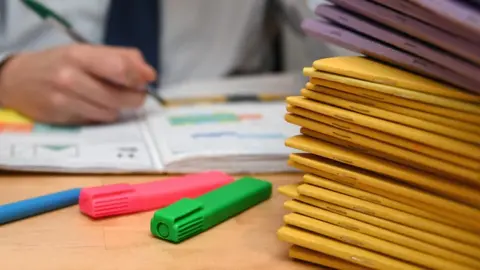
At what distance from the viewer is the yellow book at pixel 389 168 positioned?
0.41 metres

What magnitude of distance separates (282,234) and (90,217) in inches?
6.4

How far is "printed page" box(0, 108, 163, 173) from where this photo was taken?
24.8 inches

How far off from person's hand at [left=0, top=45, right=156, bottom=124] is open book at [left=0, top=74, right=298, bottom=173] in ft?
0.06

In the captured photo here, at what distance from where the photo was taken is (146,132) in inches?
29.6

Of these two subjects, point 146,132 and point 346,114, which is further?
point 146,132

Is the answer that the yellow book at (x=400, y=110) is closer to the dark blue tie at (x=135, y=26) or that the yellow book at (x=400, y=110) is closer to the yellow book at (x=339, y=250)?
the yellow book at (x=339, y=250)

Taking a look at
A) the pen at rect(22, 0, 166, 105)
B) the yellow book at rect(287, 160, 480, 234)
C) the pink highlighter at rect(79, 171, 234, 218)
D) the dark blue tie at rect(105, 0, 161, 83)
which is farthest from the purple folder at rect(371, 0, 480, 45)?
the dark blue tie at rect(105, 0, 161, 83)

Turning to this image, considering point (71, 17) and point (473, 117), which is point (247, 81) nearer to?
point (71, 17)

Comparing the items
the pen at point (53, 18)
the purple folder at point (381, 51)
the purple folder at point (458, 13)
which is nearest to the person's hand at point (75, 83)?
the pen at point (53, 18)

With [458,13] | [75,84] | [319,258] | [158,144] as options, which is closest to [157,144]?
[158,144]

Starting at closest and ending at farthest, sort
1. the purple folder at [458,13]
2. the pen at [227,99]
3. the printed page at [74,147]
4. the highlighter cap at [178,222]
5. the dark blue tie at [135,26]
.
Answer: the purple folder at [458,13] → the highlighter cap at [178,222] → the printed page at [74,147] → the pen at [227,99] → the dark blue tie at [135,26]

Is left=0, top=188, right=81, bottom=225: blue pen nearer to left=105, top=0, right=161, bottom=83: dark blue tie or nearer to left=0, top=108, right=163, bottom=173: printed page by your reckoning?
left=0, top=108, right=163, bottom=173: printed page

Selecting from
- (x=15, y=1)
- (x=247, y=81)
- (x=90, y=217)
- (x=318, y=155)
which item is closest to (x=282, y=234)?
(x=318, y=155)

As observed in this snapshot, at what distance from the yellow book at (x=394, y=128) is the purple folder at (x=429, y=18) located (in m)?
0.06
